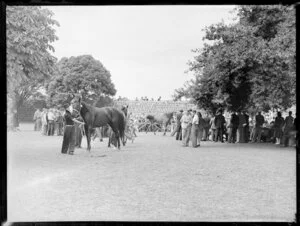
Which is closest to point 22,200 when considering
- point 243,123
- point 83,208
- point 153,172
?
point 83,208

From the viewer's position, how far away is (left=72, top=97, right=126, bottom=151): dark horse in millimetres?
17111

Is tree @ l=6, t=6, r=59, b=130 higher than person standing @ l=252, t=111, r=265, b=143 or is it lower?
higher

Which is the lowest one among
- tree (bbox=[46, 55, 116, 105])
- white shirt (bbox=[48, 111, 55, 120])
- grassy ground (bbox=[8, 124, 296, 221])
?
grassy ground (bbox=[8, 124, 296, 221])

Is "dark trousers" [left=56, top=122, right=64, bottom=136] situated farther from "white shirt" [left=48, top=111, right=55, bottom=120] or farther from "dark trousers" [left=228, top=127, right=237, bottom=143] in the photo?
"dark trousers" [left=228, top=127, right=237, bottom=143]

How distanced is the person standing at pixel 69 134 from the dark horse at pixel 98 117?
1.80 feet

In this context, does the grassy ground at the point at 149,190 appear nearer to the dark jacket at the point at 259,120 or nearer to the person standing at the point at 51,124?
the person standing at the point at 51,124

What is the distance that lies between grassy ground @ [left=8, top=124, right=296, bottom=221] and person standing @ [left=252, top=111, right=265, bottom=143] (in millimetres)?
10365

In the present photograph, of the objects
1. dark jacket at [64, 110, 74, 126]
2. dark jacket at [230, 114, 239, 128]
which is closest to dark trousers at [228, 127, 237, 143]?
dark jacket at [230, 114, 239, 128]

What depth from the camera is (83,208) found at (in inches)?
291

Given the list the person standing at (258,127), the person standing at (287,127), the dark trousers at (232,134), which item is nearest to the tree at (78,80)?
the person standing at (287,127)

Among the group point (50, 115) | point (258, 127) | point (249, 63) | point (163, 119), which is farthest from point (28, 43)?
point (163, 119)

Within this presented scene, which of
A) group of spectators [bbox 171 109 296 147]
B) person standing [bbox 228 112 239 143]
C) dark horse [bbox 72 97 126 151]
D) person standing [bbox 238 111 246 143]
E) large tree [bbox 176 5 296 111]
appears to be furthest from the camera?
person standing [bbox 238 111 246 143]
